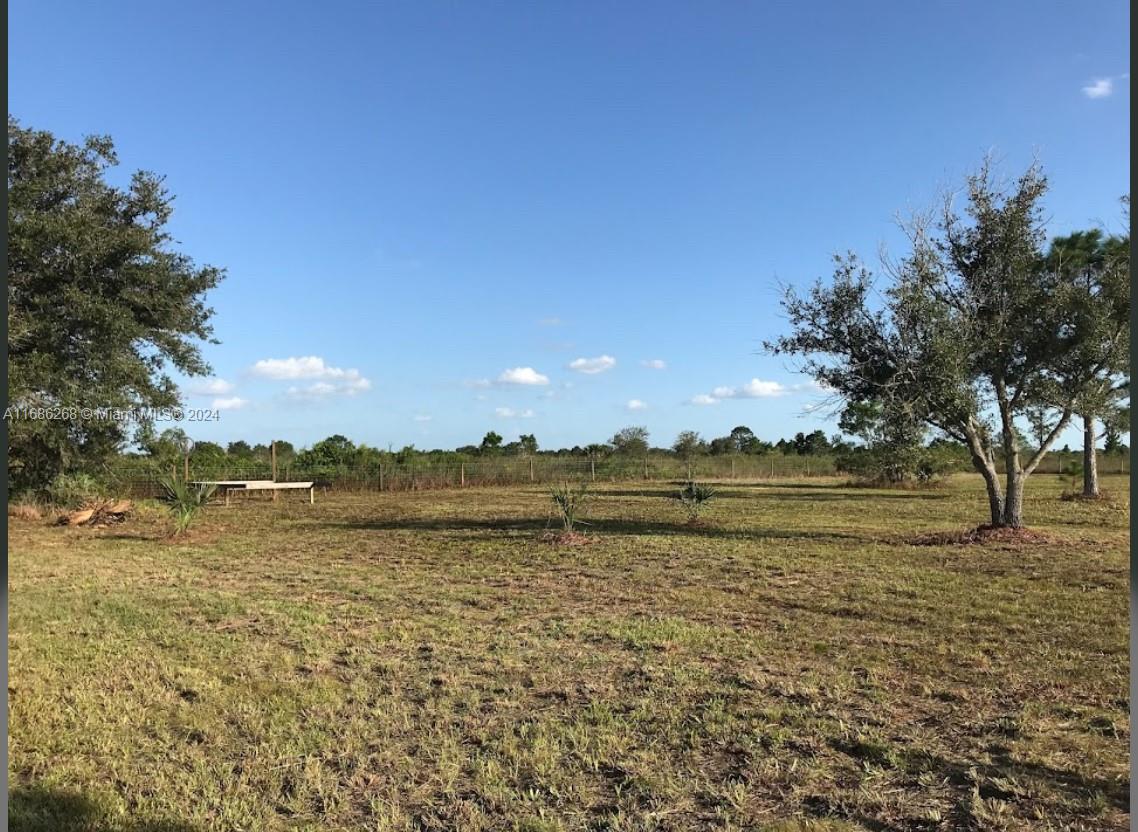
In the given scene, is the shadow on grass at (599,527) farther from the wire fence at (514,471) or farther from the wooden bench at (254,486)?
the wooden bench at (254,486)

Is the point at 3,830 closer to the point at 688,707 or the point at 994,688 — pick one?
the point at 688,707

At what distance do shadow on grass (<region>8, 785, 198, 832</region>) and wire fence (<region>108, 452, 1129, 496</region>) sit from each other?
15736 millimetres

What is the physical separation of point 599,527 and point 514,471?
1774 centimetres

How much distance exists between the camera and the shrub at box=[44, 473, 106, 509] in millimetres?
14320

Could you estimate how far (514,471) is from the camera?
3077 cm

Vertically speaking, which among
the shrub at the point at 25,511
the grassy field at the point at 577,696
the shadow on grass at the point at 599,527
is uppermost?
the shrub at the point at 25,511

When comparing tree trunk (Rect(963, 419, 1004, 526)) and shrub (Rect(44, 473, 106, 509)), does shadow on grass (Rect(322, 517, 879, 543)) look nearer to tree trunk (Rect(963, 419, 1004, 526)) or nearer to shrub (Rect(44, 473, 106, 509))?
tree trunk (Rect(963, 419, 1004, 526))

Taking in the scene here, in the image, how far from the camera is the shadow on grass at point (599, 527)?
11.6 m

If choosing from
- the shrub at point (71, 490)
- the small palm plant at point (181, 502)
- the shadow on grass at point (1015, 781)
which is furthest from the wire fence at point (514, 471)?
the shadow on grass at point (1015, 781)

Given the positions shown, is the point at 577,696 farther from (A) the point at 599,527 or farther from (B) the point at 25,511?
(B) the point at 25,511

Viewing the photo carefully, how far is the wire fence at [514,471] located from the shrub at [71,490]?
63.2 inches

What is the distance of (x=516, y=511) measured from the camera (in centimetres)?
1723

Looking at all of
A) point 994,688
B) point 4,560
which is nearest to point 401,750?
point 4,560

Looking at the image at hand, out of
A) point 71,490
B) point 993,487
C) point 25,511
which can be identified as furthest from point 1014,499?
point 25,511
